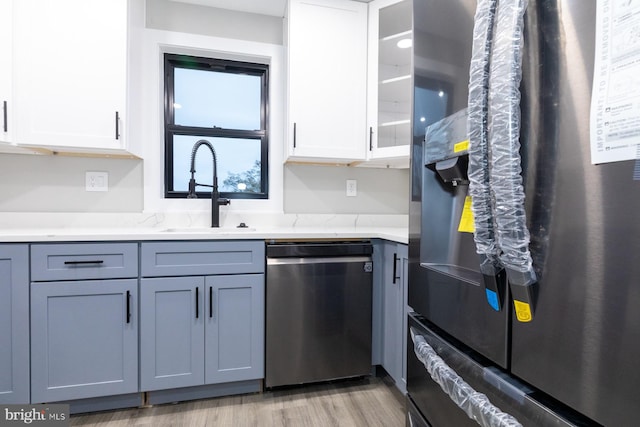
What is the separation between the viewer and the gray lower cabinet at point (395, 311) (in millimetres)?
1604

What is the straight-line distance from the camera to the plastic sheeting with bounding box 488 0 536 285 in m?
0.52

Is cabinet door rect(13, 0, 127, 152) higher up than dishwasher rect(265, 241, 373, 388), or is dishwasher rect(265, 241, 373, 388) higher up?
cabinet door rect(13, 0, 127, 152)

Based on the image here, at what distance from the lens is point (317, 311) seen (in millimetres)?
1766

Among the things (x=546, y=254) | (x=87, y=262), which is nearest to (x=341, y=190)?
(x=87, y=262)

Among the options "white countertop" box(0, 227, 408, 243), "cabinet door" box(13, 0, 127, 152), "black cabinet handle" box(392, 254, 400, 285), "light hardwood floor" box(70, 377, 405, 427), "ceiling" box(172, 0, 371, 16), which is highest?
"ceiling" box(172, 0, 371, 16)

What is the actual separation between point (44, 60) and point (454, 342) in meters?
2.30

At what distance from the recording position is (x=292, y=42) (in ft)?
6.49

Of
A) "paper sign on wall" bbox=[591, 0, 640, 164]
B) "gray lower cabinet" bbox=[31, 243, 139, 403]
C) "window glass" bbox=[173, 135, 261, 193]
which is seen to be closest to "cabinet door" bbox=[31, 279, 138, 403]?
"gray lower cabinet" bbox=[31, 243, 139, 403]

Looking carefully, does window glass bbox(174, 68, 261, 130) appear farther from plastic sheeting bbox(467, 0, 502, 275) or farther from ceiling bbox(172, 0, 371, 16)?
plastic sheeting bbox(467, 0, 502, 275)

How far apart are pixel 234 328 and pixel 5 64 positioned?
5.95ft

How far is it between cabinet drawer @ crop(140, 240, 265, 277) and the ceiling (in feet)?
5.43

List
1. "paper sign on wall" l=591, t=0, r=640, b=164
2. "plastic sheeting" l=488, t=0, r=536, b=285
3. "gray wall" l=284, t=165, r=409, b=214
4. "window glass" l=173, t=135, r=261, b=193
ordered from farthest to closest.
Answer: "gray wall" l=284, t=165, r=409, b=214
"window glass" l=173, t=135, r=261, b=193
"plastic sheeting" l=488, t=0, r=536, b=285
"paper sign on wall" l=591, t=0, r=640, b=164

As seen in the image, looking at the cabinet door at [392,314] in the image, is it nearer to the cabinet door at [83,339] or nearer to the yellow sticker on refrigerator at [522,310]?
the yellow sticker on refrigerator at [522,310]

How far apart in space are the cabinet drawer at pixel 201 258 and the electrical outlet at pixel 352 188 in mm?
959
